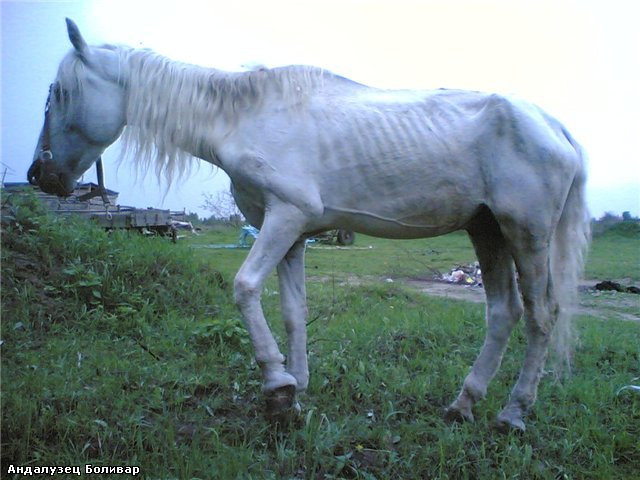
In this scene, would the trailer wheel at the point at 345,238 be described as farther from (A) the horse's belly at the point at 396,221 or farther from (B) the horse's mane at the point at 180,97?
(B) the horse's mane at the point at 180,97

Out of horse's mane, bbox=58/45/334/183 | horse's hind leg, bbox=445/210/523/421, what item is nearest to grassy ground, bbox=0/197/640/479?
horse's hind leg, bbox=445/210/523/421

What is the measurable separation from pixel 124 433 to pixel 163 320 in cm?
213

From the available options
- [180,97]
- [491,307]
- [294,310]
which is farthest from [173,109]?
[491,307]

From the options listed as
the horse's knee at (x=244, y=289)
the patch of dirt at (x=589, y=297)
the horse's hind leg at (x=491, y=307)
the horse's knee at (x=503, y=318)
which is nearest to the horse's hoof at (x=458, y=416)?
the horse's hind leg at (x=491, y=307)

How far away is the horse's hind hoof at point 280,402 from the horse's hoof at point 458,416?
936 mm

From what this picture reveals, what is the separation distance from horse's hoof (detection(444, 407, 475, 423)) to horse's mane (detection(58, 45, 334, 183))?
1.86m

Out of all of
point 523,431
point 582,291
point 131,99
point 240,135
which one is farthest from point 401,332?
point 582,291

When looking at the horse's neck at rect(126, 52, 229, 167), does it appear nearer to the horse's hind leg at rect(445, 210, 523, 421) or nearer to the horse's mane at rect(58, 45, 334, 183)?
the horse's mane at rect(58, 45, 334, 183)

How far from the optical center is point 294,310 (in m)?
2.80

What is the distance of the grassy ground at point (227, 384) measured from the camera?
237 centimetres

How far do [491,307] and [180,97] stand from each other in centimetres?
210

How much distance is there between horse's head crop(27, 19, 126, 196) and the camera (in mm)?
2654

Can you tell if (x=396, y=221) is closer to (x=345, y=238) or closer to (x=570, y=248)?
(x=570, y=248)

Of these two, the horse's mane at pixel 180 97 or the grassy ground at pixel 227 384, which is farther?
the horse's mane at pixel 180 97
